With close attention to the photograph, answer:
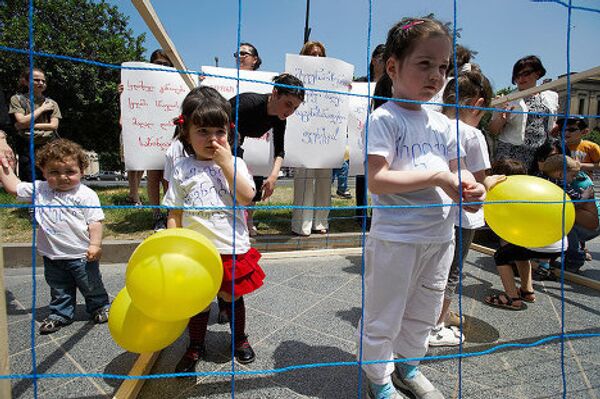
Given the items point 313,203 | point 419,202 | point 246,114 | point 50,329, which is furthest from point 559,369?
point 313,203

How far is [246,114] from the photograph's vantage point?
277 cm

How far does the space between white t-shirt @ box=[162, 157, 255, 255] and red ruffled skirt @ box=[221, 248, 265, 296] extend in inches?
1.7

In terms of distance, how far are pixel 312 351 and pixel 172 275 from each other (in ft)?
3.24

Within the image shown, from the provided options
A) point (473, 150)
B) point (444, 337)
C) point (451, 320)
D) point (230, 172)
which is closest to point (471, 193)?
point (473, 150)

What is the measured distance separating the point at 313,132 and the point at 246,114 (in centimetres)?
145

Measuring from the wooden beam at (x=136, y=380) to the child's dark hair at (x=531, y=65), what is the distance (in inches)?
133

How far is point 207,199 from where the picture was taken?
5.33 feet

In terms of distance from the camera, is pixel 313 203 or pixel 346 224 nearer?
pixel 313 203

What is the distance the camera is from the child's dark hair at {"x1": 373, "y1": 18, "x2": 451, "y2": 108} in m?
1.32

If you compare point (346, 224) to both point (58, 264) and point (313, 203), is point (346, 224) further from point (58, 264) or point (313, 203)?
point (58, 264)

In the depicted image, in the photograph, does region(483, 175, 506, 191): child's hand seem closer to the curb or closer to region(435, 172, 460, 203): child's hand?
region(435, 172, 460, 203): child's hand

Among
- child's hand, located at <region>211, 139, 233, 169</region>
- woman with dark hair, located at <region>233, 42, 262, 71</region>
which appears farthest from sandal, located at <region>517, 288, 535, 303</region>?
woman with dark hair, located at <region>233, 42, 262, 71</region>

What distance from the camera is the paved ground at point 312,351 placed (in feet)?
5.15

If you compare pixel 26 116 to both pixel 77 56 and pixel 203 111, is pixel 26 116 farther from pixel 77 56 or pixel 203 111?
pixel 77 56
